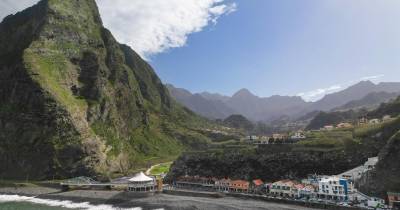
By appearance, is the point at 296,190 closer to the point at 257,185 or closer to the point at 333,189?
the point at 333,189

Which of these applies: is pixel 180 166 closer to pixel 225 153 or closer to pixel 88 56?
pixel 225 153

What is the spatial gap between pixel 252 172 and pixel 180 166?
28247 millimetres

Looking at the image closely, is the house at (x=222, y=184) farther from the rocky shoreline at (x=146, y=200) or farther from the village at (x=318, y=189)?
the rocky shoreline at (x=146, y=200)

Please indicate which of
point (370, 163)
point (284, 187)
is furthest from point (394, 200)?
point (284, 187)

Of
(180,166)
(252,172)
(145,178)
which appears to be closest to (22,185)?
(145,178)

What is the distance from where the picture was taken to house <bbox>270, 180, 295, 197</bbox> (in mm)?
88306

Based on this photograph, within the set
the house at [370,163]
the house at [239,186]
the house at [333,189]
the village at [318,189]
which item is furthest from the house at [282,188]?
the house at [370,163]

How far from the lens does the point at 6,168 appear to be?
130250 millimetres

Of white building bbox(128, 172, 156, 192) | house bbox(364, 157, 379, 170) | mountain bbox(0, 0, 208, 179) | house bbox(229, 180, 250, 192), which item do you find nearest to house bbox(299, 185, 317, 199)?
house bbox(364, 157, 379, 170)

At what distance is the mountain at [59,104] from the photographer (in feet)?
429

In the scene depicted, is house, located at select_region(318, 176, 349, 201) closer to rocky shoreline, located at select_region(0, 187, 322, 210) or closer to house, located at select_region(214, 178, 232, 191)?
rocky shoreline, located at select_region(0, 187, 322, 210)

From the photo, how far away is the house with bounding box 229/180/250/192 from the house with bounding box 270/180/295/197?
7741 millimetres

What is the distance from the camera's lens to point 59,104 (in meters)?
141

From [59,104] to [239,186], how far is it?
269 feet
